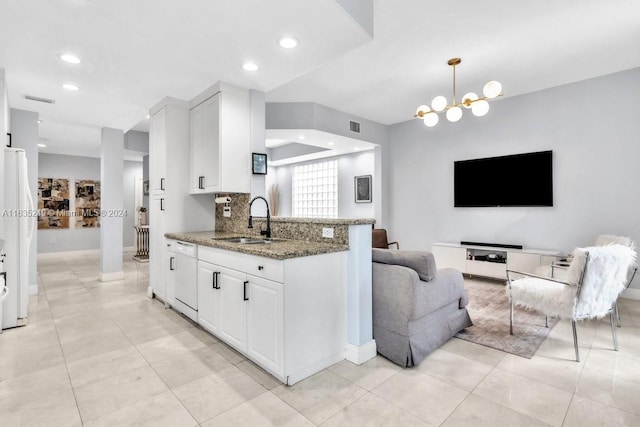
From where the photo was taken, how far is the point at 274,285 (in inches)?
82.2

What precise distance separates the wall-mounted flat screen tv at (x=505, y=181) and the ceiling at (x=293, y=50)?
40.1 inches

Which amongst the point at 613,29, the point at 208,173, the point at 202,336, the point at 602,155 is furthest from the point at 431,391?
the point at 602,155

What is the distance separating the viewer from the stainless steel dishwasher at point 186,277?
3.10 meters

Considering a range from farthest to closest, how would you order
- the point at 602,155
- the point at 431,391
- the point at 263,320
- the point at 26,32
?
the point at 602,155 < the point at 26,32 < the point at 263,320 < the point at 431,391

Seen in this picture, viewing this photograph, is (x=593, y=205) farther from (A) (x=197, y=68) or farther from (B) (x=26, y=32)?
(B) (x=26, y=32)

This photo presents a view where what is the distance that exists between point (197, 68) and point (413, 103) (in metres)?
3.45

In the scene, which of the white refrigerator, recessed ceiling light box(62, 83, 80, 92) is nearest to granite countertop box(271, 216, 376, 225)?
the white refrigerator

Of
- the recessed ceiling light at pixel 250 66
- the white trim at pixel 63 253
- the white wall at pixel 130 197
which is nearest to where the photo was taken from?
the recessed ceiling light at pixel 250 66

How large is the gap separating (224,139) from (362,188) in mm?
4069

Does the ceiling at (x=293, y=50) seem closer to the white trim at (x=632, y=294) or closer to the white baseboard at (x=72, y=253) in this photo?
the white trim at (x=632, y=294)

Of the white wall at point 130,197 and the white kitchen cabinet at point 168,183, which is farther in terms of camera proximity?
the white wall at point 130,197

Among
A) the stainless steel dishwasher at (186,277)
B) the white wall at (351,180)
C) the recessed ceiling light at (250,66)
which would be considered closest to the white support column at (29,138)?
the stainless steel dishwasher at (186,277)

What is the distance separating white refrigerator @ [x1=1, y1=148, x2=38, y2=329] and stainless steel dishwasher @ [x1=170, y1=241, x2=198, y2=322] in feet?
4.67

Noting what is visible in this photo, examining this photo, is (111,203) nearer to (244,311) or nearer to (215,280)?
(215,280)
